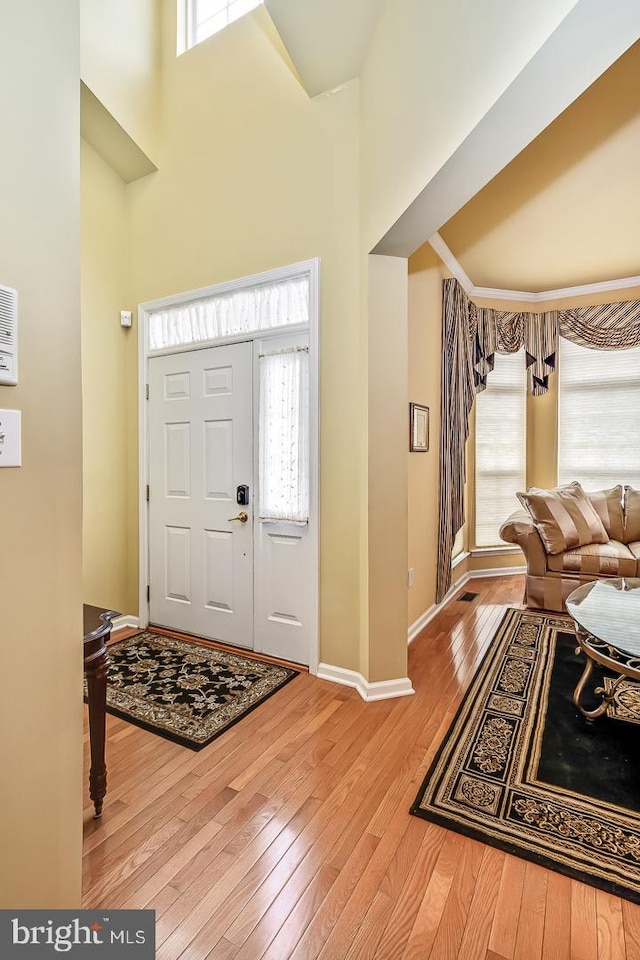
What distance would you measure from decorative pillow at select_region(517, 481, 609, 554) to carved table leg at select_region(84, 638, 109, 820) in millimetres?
3434

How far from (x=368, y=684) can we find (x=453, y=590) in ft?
6.96

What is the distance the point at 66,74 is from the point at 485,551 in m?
4.90

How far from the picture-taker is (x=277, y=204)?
2.87 metres

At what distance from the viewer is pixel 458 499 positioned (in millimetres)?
4250

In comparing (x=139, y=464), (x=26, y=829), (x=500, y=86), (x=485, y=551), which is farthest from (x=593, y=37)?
(x=485, y=551)

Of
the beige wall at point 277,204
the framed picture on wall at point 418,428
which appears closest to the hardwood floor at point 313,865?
the beige wall at point 277,204

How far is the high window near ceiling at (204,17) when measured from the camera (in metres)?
3.31

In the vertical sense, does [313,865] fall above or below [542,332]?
below

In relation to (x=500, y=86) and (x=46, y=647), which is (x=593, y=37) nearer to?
(x=500, y=86)

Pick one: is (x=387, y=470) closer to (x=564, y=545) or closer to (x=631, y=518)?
(x=564, y=545)

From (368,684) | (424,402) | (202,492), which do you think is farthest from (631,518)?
(202,492)

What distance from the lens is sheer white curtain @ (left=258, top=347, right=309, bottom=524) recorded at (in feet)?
9.38

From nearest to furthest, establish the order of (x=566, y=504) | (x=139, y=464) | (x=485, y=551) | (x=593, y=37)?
1. (x=593, y=37)
2. (x=139, y=464)
3. (x=566, y=504)
4. (x=485, y=551)

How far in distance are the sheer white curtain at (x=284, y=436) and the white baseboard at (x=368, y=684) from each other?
0.91 metres
